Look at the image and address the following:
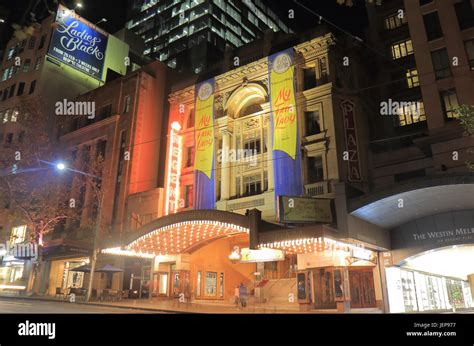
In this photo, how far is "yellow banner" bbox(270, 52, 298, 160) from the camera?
29531 millimetres

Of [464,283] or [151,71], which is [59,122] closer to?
[151,71]

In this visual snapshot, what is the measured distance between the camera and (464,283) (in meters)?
34.7

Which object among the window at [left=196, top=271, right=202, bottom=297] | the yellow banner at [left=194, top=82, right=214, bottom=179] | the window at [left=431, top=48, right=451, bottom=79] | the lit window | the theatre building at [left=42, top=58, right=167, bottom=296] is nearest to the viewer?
the window at [left=431, top=48, right=451, bottom=79]

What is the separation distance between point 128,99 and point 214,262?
20076mm

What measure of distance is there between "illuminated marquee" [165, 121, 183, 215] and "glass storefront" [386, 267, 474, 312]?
60.2 ft

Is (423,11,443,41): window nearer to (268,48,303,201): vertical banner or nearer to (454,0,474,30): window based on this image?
(454,0,474,30): window

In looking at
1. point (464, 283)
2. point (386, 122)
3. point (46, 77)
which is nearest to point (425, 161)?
point (386, 122)

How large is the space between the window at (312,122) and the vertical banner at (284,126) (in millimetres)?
1073

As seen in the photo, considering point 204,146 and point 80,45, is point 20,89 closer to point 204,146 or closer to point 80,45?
point 80,45

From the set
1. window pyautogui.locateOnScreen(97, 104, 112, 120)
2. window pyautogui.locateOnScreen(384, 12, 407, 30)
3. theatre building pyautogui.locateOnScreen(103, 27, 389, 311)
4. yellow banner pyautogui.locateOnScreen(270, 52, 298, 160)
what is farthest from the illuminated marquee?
window pyautogui.locateOnScreen(384, 12, 407, 30)

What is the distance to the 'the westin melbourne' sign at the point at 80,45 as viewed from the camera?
160 feet

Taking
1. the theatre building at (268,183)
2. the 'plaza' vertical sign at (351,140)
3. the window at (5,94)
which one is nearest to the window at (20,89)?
the window at (5,94)

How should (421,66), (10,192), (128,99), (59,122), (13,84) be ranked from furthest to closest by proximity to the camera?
(13,84)
(59,122)
(128,99)
(10,192)
(421,66)

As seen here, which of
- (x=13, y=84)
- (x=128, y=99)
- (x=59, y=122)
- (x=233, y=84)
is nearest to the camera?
(x=233, y=84)
